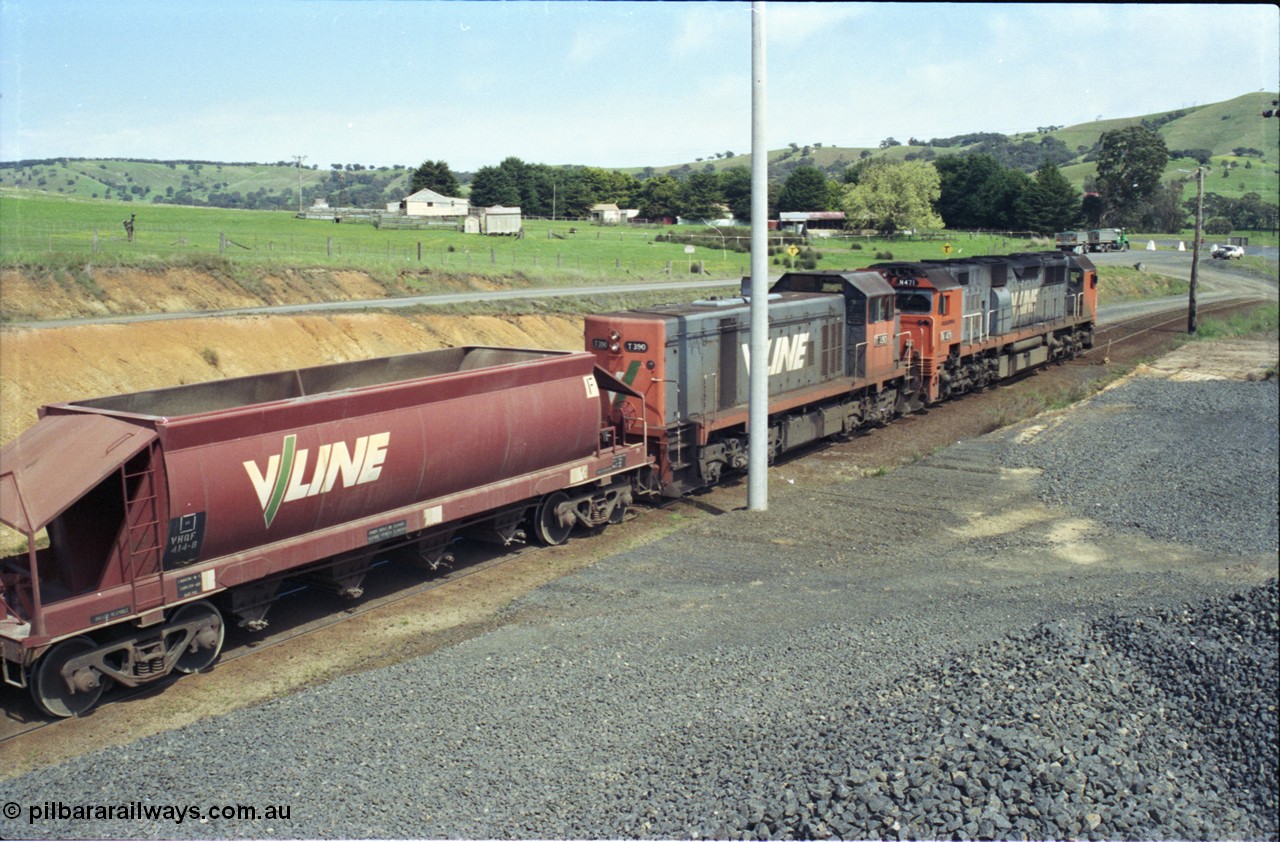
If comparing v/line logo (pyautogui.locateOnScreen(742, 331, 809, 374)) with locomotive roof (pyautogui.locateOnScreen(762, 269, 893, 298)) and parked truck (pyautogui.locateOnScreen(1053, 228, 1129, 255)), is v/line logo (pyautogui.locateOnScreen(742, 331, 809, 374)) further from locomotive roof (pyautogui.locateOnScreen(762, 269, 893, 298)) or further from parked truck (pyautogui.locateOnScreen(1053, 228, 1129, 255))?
parked truck (pyautogui.locateOnScreen(1053, 228, 1129, 255))

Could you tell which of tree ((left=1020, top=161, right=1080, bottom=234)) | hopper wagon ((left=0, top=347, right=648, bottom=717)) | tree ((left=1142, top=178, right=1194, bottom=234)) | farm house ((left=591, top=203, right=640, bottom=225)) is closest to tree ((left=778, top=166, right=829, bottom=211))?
farm house ((left=591, top=203, right=640, bottom=225))

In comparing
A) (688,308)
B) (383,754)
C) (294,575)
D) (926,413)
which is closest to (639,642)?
(383,754)

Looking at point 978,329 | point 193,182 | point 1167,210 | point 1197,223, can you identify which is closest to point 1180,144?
point 1167,210

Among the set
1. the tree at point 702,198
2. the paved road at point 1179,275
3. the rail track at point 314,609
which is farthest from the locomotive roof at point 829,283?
the tree at point 702,198

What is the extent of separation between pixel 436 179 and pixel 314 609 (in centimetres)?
6212

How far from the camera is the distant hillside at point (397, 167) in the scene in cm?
1947

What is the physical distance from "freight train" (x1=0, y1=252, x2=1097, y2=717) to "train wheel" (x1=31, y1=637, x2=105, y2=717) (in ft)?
0.06

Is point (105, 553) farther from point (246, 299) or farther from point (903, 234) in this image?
point (903, 234)

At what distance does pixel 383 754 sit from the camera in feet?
29.2

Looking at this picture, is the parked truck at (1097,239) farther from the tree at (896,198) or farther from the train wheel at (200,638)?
the train wheel at (200,638)

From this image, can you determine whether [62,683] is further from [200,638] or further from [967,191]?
[967,191]

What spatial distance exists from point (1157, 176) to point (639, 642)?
49.6 metres

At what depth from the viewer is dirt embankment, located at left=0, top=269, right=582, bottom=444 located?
24.5 m

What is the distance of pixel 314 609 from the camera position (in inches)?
554
